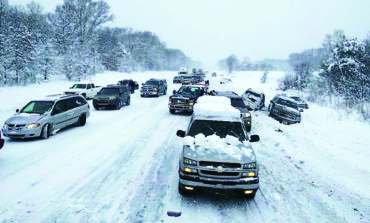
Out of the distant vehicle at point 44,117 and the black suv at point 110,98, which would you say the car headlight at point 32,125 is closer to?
the distant vehicle at point 44,117

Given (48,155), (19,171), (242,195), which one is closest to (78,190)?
(19,171)

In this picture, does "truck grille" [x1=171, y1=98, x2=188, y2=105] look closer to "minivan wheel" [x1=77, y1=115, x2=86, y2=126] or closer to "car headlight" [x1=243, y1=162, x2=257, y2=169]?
"minivan wheel" [x1=77, y1=115, x2=86, y2=126]

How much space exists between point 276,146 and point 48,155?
8.71 metres

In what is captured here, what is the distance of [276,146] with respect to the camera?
10156 mm

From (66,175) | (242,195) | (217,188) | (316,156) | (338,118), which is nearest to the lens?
(217,188)

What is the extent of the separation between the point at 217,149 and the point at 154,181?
204cm

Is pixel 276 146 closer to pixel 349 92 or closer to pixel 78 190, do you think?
pixel 78 190

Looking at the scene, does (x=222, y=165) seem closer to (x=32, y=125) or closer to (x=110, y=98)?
(x=32, y=125)

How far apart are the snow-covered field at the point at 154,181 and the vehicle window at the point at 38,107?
4.36ft

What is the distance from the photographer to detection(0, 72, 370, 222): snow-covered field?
199 inches

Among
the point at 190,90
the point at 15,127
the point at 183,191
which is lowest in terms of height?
the point at 183,191

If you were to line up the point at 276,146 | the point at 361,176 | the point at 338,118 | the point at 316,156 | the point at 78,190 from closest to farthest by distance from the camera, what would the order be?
the point at 78,190
the point at 361,176
the point at 316,156
the point at 276,146
the point at 338,118

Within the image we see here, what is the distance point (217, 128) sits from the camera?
6621mm

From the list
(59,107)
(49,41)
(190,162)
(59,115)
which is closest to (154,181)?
(190,162)
